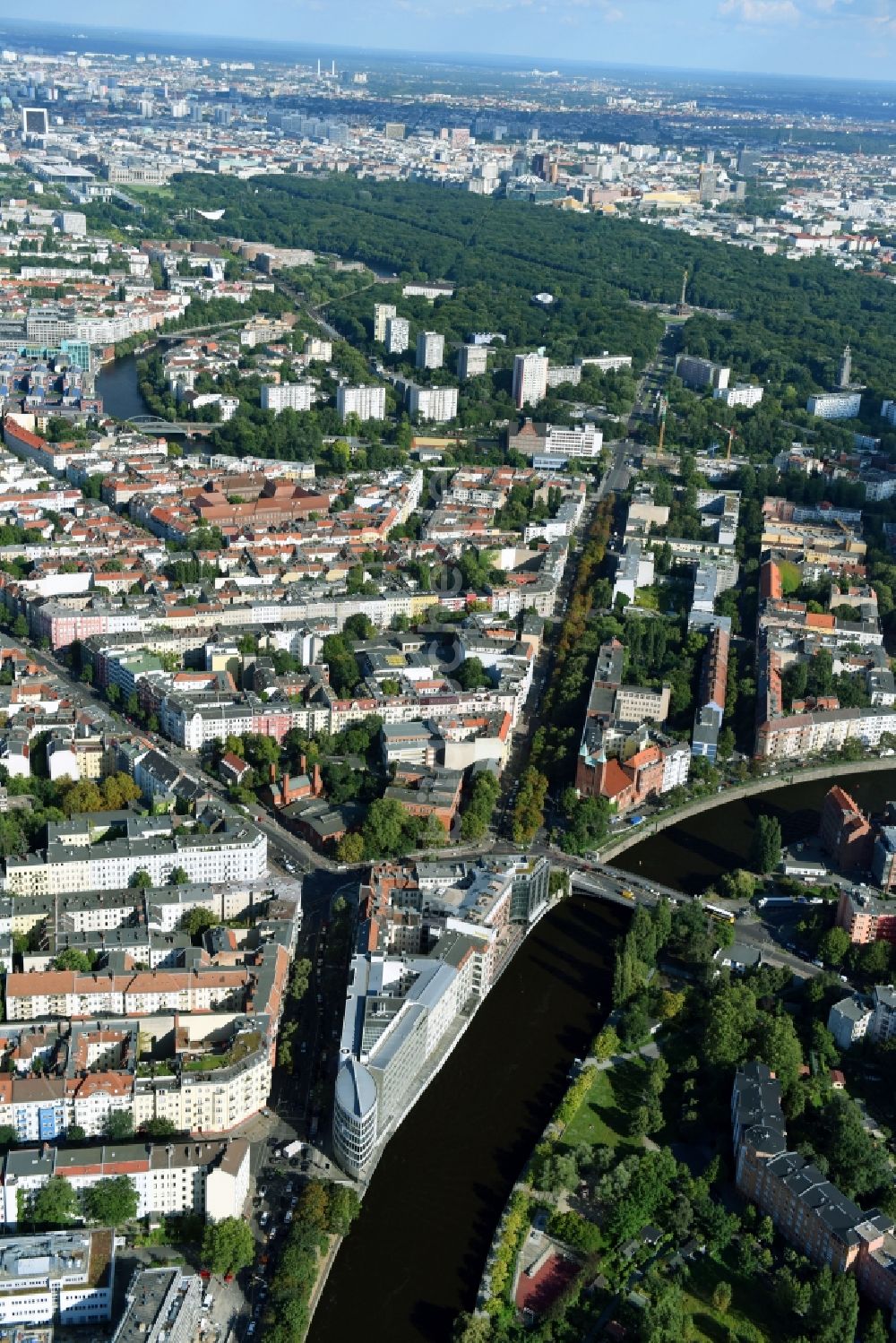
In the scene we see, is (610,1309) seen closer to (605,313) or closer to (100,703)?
(100,703)

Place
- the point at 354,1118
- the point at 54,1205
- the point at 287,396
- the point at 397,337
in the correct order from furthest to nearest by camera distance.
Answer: the point at 397,337 < the point at 287,396 < the point at 354,1118 < the point at 54,1205

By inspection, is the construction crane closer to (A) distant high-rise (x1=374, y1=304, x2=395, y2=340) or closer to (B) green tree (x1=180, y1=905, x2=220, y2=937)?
(A) distant high-rise (x1=374, y1=304, x2=395, y2=340)

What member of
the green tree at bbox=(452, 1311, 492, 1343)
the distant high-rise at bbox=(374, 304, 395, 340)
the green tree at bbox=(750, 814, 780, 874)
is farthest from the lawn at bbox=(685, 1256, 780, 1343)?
the distant high-rise at bbox=(374, 304, 395, 340)

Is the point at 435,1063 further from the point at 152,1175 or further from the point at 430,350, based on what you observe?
the point at 430,350

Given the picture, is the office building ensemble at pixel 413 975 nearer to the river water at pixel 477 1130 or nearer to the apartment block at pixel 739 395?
the river water at pixel 477 1130

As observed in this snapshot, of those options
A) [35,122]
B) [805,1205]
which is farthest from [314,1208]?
[35,122]

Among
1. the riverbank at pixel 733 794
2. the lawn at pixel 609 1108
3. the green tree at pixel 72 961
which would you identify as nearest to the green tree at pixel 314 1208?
the lawn at pixel 609 1108

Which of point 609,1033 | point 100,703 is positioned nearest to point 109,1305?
point 609,1033
